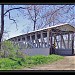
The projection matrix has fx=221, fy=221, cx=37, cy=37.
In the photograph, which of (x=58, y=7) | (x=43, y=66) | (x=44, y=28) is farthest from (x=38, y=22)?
(x=43, y=66)

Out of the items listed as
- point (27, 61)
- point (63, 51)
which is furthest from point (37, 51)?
point (63, 51)

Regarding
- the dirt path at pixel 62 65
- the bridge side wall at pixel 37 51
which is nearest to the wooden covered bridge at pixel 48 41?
the bridge side wall at pixel 37 51

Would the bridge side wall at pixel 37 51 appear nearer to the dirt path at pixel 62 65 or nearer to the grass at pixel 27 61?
the grass at pixel 27 61

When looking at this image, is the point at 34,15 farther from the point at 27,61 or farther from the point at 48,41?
the point at 27,61

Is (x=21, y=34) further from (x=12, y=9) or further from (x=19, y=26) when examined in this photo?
(x=12, y=9)

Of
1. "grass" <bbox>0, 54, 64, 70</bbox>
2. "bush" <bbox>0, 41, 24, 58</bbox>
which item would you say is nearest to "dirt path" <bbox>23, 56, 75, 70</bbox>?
"grass" <bbox>0, 54, 64, 70</bbox>

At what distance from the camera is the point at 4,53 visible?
4387mm

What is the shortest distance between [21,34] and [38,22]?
427 millimetres

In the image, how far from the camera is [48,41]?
4.46 meters

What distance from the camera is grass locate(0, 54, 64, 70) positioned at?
4.31 meters

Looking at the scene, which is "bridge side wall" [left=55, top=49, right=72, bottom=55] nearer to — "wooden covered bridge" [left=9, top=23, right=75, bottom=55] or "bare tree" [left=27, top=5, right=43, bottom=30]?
"wooden covered bridge" [left=9, top=23, right=75, bottom=55]

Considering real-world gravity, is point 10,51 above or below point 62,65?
above

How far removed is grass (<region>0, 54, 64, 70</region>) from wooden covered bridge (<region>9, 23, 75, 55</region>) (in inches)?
3.9

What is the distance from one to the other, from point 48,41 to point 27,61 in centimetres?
58
